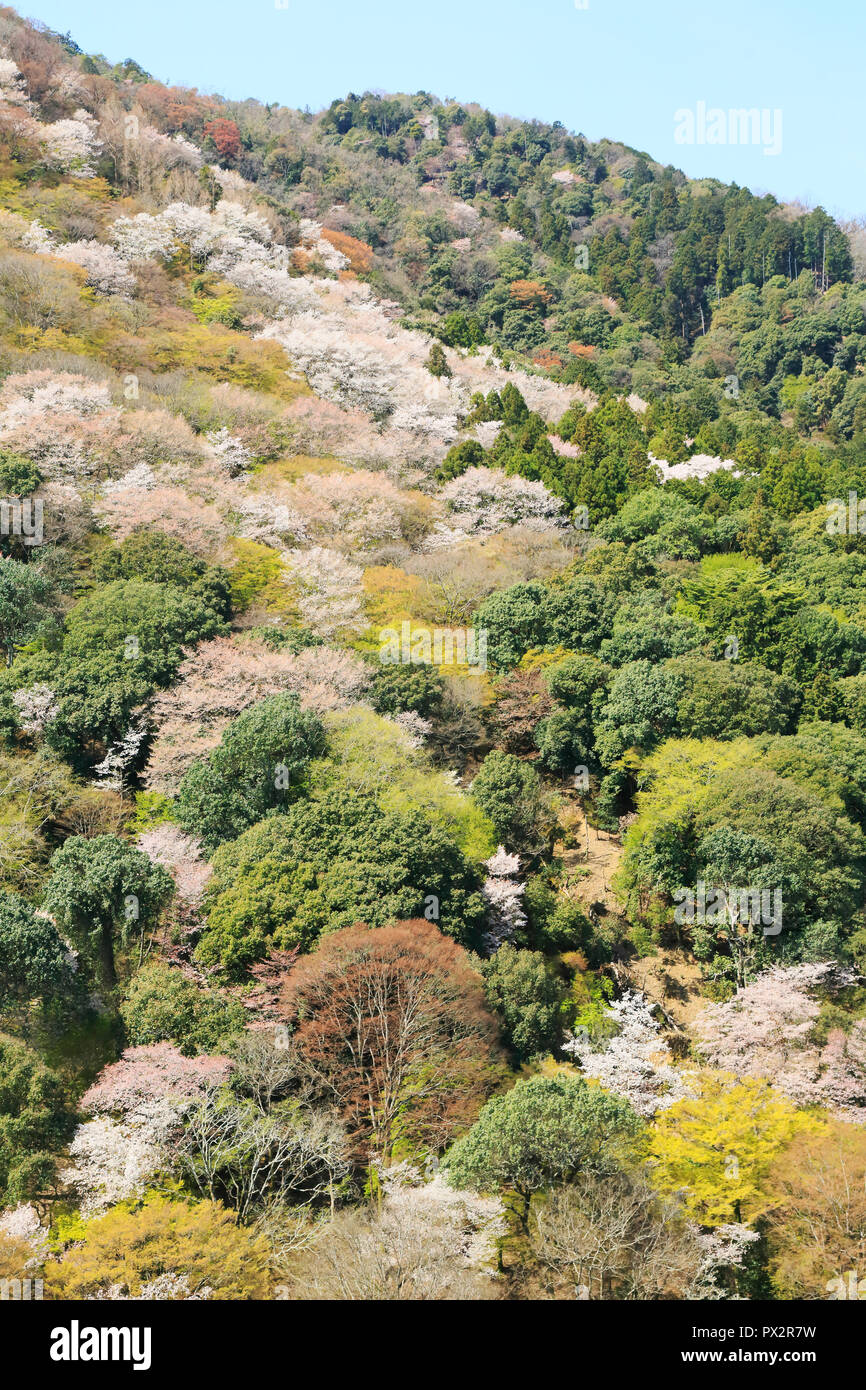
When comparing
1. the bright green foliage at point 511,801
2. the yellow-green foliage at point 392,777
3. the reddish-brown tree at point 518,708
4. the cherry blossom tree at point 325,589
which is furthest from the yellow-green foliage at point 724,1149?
the cherry blossom tree at point 325,589

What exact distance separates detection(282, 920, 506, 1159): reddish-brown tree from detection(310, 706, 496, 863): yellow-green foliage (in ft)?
20.4

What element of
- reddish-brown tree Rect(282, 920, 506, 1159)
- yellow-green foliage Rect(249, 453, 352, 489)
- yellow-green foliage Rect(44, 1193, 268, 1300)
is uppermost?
yellow-green foliage Rect(249, 453, 352, 489)

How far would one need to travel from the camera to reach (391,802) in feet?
97.7

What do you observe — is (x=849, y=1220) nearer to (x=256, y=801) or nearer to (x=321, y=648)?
(x=256, y=801)

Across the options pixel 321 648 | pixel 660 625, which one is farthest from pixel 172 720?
pixel 660 625

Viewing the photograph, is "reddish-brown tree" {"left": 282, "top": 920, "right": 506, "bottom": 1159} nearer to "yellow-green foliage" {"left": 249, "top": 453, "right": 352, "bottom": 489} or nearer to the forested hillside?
the forested hillside

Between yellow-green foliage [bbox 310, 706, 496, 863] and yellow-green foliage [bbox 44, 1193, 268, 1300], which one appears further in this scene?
yellow-green foliage [bbox 310, 706, 496, 863]

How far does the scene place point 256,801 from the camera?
3020 centimetres

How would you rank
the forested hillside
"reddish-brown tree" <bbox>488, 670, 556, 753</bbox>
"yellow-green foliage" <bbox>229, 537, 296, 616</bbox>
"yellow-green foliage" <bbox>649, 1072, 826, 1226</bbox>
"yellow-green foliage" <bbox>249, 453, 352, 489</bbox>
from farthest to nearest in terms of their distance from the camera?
"yellow-green foliage" <bbox>249, 453, 352, 489</bbox>, "yellow-green foliage" <bbox>229, 537, 296, 616</bbox>, "reddish-brown tree" <bbox>488, 670, 556, 753</bbox>, "yellow-green foliage" <bbox>649, 1072, 826, 1226</bbox>, the forested hillside

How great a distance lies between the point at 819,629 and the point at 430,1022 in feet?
82.3

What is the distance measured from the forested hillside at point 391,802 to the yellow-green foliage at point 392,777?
0.12 meters

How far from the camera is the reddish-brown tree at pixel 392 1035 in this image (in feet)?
73.3

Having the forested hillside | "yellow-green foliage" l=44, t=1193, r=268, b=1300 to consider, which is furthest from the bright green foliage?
"yellow-green foliage" l=44, t=1193, r=268, b=1300

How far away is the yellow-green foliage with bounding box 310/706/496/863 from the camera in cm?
3019
